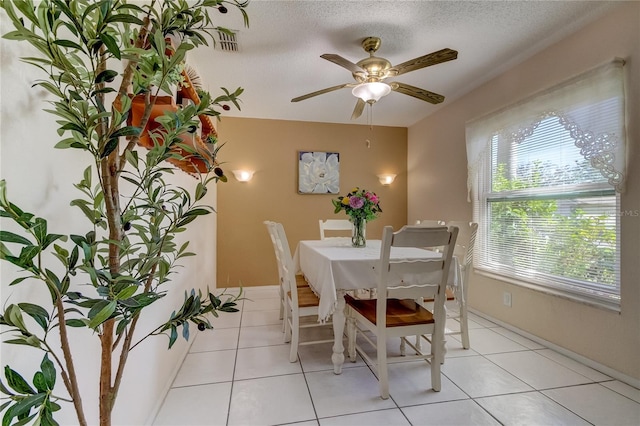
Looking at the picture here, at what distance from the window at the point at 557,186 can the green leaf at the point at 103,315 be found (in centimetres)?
270

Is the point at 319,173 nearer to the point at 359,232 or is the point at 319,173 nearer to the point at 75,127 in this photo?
the point at 359,232

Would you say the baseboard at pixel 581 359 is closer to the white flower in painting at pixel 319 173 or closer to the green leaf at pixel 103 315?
the white flower in painting at pixel 319 173

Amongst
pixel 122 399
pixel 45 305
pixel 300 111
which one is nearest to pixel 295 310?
pixel 122 399

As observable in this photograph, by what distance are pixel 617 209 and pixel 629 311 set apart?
0.66 meters

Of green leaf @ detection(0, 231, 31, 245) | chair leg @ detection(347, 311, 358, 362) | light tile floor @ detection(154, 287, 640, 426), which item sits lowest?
light tile floor @ detection(154, 287, 640, 426)

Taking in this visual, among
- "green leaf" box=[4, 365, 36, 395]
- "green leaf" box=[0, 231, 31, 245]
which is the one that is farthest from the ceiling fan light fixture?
"green leaf" box=[4, 365, 36, 395]

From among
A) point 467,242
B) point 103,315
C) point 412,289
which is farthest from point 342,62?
point 103,315

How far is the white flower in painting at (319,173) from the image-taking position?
164 inches

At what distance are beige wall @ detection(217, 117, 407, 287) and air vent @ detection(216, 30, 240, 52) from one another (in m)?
1.67

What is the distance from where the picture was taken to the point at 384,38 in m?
2.23

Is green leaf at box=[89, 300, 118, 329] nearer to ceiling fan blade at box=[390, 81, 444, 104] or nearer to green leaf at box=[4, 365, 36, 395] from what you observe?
green leaf at box=[4, 365, 36, 395]

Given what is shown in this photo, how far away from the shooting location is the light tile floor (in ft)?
5.09

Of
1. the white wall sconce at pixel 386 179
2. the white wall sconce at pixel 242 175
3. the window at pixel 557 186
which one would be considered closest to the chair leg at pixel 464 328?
the window at pixel 557 186

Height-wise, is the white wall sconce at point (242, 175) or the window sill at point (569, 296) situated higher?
the white wall sconce at point (242, 175)
